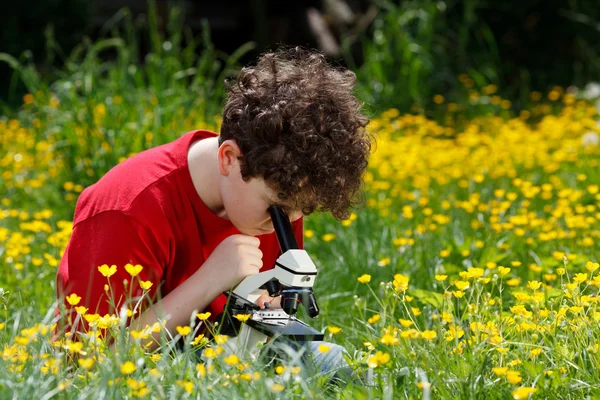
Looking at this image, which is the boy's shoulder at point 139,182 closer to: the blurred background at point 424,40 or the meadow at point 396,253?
the meadow at point 396,253

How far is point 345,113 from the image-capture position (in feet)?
7.25

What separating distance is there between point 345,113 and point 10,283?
5.04 feet

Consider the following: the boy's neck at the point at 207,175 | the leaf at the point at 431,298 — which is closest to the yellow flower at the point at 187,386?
the boy's neck at the point at 207,175

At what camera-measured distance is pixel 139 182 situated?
2.31 meters

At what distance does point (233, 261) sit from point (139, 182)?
0.34m

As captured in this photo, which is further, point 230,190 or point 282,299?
point 230,190

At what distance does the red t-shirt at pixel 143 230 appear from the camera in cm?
221

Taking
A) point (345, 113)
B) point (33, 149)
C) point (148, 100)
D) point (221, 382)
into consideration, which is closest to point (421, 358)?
point (221, 382)

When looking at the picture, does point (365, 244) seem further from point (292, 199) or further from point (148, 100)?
point (148, 100)

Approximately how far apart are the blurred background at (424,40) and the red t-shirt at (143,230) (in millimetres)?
3665

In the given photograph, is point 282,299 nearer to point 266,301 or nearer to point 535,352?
point 266,301

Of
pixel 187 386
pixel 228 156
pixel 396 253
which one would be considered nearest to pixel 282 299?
pixel 228 156

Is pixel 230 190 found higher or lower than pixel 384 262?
higher

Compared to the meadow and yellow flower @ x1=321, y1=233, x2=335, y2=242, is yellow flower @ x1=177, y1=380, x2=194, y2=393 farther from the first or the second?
yellow flower @ x1=321, y1=233, x2=335, y2=242
